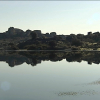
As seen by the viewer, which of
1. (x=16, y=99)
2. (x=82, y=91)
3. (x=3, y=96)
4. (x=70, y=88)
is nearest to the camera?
(x=16, y=99)

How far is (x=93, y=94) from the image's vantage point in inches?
1264

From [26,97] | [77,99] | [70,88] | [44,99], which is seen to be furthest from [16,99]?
[70,88]

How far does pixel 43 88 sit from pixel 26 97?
6901 millimetres


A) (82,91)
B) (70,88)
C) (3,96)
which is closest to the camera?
(3,96)

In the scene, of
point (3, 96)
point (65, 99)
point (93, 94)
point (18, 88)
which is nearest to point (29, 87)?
point (18, 88)

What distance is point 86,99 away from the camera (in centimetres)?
2944

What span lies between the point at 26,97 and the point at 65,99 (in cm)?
618

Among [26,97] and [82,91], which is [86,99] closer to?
[82,91]

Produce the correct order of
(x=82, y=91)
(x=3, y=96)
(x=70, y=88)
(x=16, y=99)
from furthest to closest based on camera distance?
(x=70, y=88), (x=82, y=91), (x=3, y=96), (x=16, y=99)

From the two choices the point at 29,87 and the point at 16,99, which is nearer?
the point at 16,99

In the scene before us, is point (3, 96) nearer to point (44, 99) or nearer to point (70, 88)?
point (44, 99)

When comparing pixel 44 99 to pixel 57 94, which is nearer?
pixel 44 99

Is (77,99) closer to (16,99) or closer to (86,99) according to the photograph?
(86,99)

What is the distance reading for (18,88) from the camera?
37.1m
